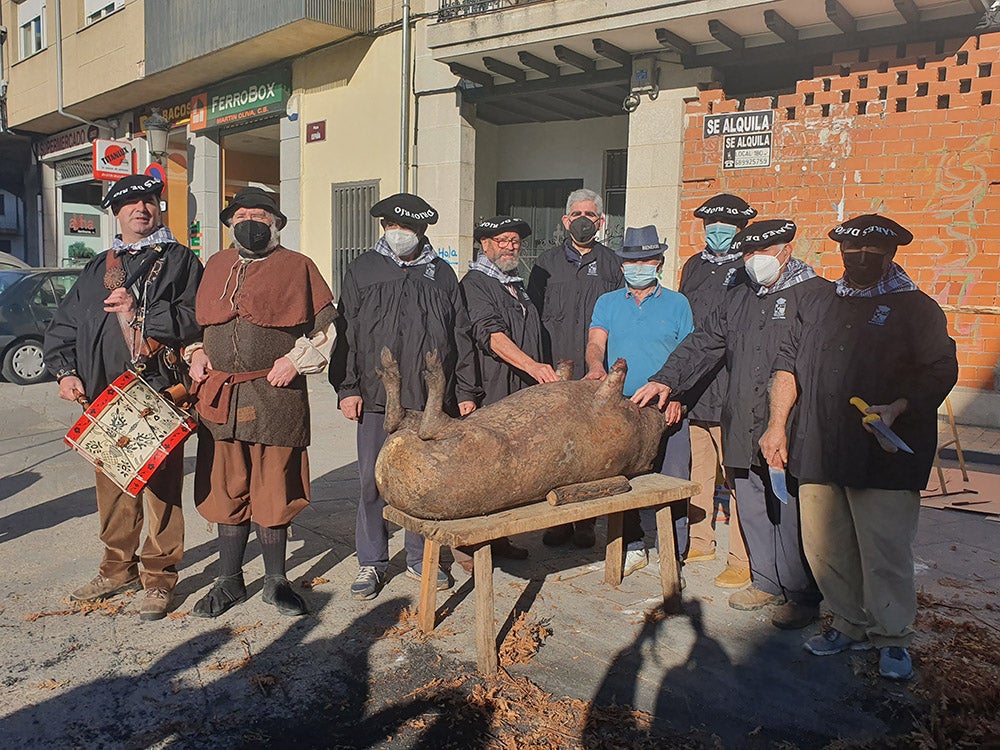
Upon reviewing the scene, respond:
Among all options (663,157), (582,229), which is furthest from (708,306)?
(663,157)

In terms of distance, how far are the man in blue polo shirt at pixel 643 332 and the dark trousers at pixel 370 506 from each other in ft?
3.84

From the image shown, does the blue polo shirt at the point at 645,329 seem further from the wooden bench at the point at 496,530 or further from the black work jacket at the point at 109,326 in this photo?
the black work jacket at the point at 109,326

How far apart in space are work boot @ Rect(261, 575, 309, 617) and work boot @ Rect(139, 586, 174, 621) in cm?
45

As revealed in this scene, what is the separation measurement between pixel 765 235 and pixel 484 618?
218 cm

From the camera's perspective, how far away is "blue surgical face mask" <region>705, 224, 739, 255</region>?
453 centimetres

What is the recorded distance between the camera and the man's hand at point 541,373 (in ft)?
13.3

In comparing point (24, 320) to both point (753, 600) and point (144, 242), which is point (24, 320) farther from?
point (753, 600)

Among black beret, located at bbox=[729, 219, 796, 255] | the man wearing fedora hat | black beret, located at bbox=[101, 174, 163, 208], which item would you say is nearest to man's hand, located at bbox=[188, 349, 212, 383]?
the man wearing fedora hat

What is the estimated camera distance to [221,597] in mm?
3768

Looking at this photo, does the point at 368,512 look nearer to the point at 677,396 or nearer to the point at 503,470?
the point at 503,470

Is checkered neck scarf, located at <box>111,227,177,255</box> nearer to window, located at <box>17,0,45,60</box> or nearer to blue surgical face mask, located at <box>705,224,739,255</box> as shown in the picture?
blue surgical face mask, located at <box>705,224,739,255</box>

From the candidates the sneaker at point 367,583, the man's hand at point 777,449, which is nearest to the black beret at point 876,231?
the man's hand at point 777,449

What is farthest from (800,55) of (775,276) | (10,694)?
(10,694)

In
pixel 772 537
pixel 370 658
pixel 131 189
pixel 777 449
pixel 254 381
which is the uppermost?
pixel 131 189
